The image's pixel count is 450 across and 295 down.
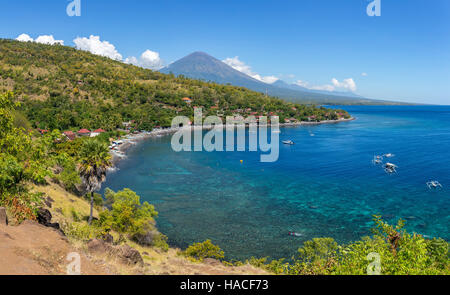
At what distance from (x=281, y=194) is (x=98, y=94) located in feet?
365

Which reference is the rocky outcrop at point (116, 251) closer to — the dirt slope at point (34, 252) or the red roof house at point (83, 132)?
the dirt slope at point (34, 252)

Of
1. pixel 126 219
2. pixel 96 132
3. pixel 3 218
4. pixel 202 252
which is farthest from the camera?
pixel 96 132

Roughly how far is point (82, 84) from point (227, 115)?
72639 millimetres

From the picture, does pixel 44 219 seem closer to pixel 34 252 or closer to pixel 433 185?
pixel 34 252

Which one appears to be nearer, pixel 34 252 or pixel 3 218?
pixel 34 252

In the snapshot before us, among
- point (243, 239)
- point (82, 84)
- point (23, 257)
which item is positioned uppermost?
point (82, 84)

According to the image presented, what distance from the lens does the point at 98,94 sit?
127 m

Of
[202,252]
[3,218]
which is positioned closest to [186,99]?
[202,252]

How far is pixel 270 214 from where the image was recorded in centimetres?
3862

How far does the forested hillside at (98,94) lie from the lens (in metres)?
102

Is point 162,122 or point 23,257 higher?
point 162,122

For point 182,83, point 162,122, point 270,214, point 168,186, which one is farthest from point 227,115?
point 270,214
